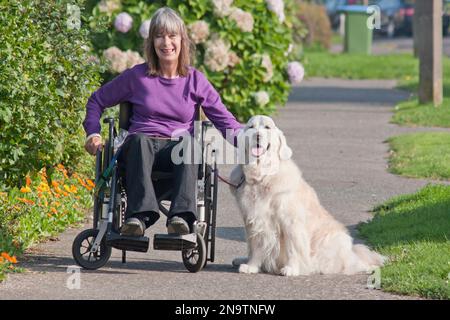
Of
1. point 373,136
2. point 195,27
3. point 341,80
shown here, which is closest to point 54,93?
point 195,27

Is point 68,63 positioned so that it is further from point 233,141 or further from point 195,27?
point 195,27

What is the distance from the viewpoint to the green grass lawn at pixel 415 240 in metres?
6.65

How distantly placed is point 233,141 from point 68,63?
1532 mm

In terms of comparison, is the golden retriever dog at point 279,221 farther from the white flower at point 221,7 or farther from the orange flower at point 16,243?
the white flower at point 221,7

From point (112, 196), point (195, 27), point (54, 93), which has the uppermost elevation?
point (195, 27)

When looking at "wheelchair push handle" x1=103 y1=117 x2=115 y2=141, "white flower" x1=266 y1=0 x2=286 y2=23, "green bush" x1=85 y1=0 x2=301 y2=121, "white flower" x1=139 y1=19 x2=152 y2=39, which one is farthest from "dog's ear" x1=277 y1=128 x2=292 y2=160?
"white flower" x1=266 y1=0 x2=286 y2=23

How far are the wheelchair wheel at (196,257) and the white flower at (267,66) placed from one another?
7461mm

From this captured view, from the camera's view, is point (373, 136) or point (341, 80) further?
point (341, 80)

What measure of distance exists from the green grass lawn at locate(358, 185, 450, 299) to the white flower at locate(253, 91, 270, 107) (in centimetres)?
499

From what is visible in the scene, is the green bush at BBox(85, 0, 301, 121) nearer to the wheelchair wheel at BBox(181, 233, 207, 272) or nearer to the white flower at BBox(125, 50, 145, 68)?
the white flower at BBox(125, 50, 145, 68)

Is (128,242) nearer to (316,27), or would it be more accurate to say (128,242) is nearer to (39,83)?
(39,83)

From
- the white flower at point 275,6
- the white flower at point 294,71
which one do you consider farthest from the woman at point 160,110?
the white flower at point 294,71

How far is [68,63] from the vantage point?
8273mm

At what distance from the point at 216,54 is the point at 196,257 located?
6.87 metres
